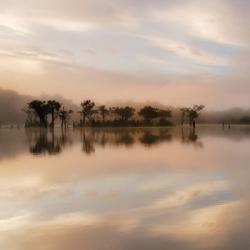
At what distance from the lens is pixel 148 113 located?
89375 mm

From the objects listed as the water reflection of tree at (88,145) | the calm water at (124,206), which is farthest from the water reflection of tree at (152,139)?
the calm water at (124,206)

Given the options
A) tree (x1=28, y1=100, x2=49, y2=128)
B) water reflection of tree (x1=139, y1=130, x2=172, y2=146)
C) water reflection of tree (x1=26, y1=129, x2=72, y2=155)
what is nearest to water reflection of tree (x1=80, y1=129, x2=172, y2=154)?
water reflection of tree (x1=139, y1=130, x2=172, y2=146)

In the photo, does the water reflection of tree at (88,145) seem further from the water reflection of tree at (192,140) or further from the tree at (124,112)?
the tree at (124,112)

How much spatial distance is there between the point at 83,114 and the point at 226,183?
241 feet

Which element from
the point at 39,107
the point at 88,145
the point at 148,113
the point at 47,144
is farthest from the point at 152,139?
the point at 148,113

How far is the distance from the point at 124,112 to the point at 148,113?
4275mm

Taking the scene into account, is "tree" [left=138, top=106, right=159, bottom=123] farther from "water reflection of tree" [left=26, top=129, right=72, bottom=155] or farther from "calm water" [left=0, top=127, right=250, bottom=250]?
"calm water" [left=0, top=127, right=250, bottom=250]

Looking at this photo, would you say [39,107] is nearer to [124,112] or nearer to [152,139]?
[124,112]

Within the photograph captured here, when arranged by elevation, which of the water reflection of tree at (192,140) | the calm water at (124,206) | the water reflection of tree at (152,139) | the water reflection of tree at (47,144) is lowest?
the water reflection of tree at (192,140)

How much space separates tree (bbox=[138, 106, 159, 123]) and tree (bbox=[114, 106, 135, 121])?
5.56 feet

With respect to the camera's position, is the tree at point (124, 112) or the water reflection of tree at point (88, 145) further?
the tree at point (124, 112)

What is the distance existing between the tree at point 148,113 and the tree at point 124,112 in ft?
5.56

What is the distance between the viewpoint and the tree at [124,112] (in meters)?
89.7

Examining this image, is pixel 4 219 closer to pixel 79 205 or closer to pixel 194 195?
pixel 79 205
